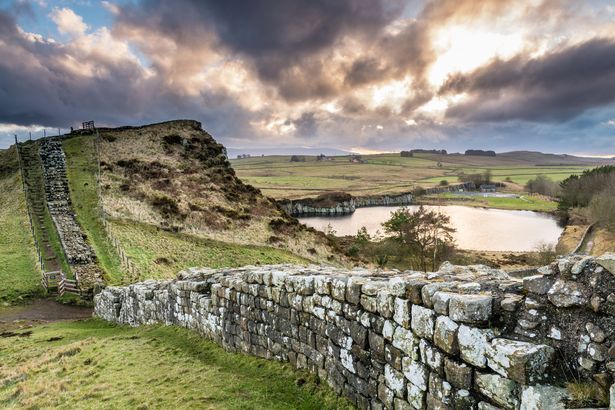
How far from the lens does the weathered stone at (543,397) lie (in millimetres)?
3674

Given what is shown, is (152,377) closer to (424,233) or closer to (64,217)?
(424,233)

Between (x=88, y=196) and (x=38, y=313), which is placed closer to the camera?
(x=38, y=313)

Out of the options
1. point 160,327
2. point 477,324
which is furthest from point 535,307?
point 160,327

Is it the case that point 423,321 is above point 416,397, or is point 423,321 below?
above

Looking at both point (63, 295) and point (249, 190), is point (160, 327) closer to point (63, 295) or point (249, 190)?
point (63, 295)

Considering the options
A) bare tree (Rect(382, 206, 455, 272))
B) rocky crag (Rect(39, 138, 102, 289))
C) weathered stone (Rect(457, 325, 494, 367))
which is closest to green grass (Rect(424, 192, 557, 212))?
bare tree (Rect(382, 206, 455, 272))

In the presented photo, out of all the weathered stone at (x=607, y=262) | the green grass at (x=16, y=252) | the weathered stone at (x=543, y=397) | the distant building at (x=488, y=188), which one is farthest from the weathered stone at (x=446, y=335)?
the distant building at (x=488, y=188)

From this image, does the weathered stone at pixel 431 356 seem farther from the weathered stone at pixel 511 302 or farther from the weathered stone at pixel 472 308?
the weathered stone at pixel 511 302

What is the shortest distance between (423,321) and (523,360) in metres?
1.41

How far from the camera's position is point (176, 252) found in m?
35.5

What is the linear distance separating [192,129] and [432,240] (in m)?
46.9

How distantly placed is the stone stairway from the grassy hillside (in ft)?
2.31

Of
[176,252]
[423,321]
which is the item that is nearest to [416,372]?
[423,321]

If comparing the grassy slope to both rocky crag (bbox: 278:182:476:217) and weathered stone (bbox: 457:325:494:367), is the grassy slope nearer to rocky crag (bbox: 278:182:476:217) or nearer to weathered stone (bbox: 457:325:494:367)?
weathered stone (bbox: 457:325:494:367)
